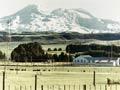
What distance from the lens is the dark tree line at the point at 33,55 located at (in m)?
10.2

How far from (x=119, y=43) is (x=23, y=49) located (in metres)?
1.73

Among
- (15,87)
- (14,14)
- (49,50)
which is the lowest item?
(15,87)

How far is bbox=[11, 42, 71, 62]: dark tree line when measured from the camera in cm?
1023

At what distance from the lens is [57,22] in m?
10.5

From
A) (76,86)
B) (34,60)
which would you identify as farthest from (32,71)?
(76,86)

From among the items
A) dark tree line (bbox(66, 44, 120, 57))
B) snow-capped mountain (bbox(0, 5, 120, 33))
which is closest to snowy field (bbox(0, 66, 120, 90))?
dark tree line (bbox(66, 44, 120, 57))

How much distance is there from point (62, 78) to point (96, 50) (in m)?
0.79

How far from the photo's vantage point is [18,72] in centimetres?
1047

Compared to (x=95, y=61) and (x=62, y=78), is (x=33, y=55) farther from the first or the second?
(x=95, y=61)

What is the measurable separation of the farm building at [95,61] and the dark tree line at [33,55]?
0.20 meters

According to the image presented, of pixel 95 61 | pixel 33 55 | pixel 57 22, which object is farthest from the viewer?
pixel 57 22

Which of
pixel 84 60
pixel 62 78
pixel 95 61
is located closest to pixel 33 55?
pixel 62 78

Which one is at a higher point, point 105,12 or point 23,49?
point 105,12

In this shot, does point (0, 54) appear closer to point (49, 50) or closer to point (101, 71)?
point (49, 50)
